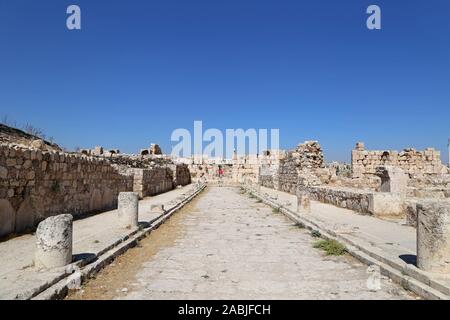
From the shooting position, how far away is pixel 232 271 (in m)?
5.60

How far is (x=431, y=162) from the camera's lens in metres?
24.7

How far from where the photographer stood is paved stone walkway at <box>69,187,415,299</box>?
4.55 m

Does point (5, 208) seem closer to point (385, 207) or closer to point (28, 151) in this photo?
point (28, 151)

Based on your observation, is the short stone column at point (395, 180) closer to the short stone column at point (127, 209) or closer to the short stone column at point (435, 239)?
the short stone column at point (127, 209)

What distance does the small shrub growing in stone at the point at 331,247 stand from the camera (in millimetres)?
6762

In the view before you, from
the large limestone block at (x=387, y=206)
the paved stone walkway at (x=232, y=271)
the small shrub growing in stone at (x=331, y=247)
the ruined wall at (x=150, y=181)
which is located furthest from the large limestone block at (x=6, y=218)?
the ruined wall at (x=150, y=181)

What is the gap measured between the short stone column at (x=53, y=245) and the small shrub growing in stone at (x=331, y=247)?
165 inches

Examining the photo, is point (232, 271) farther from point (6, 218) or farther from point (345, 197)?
point (345, 197)

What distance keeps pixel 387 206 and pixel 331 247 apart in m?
5.33

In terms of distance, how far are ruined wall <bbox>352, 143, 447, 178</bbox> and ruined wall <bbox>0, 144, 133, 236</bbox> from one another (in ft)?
54.1

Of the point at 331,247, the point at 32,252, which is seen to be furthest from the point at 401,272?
the point at 32,252

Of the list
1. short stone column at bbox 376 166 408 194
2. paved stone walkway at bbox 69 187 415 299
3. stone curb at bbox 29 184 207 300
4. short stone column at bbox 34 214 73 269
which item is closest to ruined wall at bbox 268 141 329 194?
short stone column at bbox 376 166 408 194

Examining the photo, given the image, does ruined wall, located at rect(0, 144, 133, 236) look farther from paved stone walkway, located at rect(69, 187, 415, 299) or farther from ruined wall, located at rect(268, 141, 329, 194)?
ruined wall, located at rect(268, 141, 329, 194)
